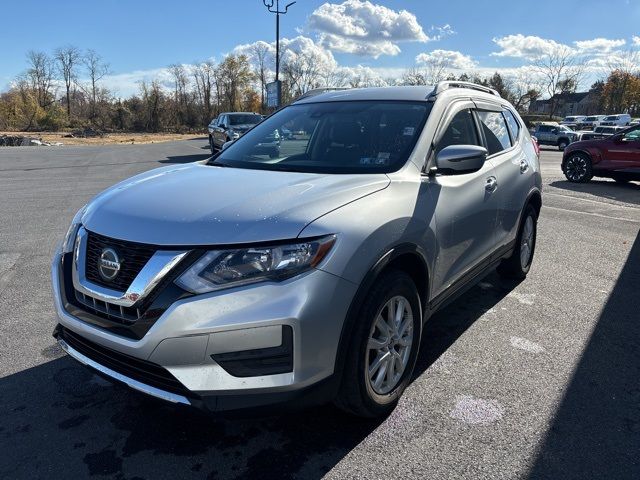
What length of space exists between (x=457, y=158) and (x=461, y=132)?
2.62ft

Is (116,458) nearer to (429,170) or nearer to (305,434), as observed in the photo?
(305,434)

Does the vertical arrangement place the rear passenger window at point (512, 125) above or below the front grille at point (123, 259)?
above

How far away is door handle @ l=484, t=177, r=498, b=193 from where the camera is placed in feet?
12.3

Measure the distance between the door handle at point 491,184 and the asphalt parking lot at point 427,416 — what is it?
1142 millimetres

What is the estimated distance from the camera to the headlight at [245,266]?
6.89 feet

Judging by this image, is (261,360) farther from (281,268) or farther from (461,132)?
(461,132)

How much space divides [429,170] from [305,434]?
1714 millimetres

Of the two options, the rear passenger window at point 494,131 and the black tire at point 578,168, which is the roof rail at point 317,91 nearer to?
the rear passenger window at point 494,131

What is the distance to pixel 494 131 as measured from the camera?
4.34 meters

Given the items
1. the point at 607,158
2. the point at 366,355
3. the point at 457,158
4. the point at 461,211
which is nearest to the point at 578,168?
the point at 607,158

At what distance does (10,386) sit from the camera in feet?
10.0

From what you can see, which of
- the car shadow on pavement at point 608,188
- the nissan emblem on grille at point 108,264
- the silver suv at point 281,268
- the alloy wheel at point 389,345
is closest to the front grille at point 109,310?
the silver suv at point 281,268

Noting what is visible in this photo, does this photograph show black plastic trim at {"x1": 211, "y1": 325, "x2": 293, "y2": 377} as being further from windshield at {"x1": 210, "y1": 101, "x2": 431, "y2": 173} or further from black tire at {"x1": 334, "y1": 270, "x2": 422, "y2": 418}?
windshield at {"x1": 210, "y1": 101, "x2": 431, "y2": 173}

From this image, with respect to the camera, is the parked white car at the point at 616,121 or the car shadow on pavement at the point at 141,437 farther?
the parked white car at the point at 616,121
